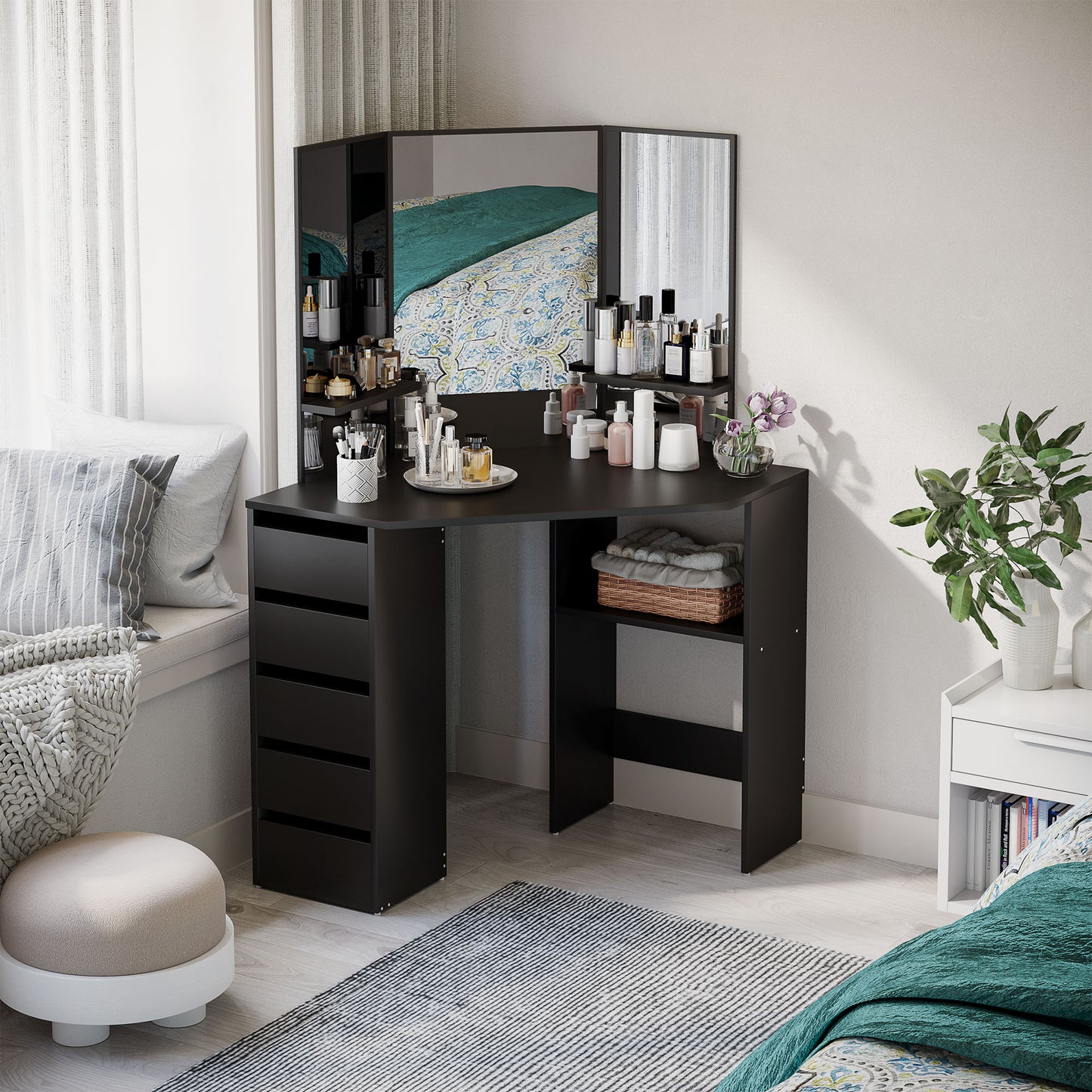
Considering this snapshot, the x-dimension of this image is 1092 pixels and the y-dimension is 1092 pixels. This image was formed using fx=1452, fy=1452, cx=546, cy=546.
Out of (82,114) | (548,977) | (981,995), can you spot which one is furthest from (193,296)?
(981,995)

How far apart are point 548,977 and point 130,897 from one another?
0.80 meters

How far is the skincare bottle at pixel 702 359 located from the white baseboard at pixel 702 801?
3.14 feet

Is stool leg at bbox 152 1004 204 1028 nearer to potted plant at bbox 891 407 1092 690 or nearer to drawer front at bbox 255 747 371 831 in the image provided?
drawer front at bbox 255 747 371 831

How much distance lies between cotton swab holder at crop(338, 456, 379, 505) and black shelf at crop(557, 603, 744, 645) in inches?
24.9

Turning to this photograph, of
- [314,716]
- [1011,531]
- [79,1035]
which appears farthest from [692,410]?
[79,1035]

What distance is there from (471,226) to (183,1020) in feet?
5.82

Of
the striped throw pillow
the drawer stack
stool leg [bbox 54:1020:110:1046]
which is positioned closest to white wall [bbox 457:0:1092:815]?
the drawer stack

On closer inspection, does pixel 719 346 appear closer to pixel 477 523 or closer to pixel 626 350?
pixel 626 350

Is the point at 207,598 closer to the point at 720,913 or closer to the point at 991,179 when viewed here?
the point at 720,913

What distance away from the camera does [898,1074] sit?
135cm

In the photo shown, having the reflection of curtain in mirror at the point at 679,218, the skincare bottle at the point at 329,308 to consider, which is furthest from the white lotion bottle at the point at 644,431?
the skincare bottle at the point at 329,308

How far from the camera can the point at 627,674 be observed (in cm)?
354

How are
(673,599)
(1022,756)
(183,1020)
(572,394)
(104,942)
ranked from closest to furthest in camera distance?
(104,942) → (183,1020) → (1022,756) → (673,599) → (572,394)

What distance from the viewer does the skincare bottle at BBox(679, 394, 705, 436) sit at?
3277 mm
